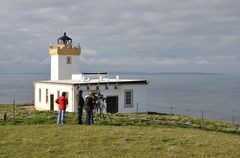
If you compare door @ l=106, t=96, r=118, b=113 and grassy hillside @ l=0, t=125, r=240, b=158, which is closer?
grassy hillside @ l=0, t=125, r=240, b=158

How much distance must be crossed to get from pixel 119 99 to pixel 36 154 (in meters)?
21.6

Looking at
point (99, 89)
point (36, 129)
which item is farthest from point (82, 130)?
point (99, 89)

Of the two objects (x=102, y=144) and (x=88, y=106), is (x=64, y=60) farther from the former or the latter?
(x=102, y=144)

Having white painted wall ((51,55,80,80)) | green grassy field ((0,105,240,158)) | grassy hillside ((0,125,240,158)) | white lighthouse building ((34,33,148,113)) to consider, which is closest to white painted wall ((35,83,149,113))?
white lighthouse building ((34,33,148,113))

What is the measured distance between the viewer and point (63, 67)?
4106cm

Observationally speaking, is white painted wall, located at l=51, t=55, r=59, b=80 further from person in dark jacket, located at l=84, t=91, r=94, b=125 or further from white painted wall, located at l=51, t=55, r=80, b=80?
person in dark jacket, located at l=84, t=91, r=94, b=125

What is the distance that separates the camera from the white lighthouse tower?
40938 millimetres

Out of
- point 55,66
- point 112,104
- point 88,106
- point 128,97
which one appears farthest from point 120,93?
point 88,106

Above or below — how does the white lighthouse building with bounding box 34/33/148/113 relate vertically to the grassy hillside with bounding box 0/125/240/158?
above

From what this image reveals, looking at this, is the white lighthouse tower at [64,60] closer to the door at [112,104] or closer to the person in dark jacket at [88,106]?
the door at [112,104]

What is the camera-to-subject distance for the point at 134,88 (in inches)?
1323

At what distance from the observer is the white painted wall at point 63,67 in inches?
1612

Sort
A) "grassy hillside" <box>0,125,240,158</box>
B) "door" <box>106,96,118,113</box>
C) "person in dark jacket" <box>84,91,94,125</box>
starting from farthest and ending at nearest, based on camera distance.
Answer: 1. "door" <box>106,96,118,113</box>
2. "person in dark jacket" <box>84,91,94,125</box>
3. "grassy hillside" <box>0,125,240,158</box>

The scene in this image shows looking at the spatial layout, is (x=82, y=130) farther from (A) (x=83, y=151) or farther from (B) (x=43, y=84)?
(B) (x=43, y=84)
